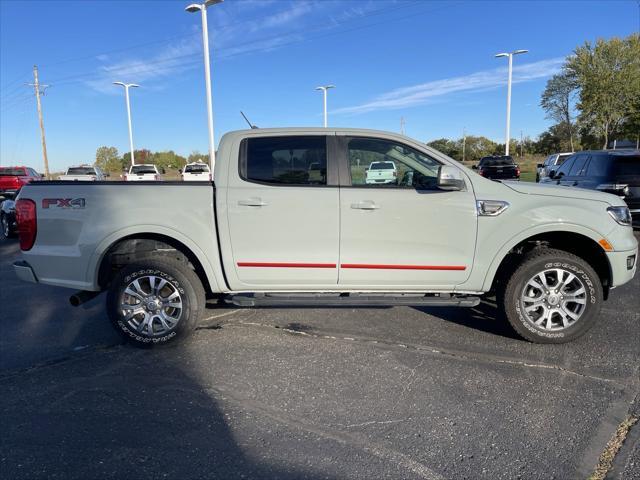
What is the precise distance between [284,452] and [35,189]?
331 cm

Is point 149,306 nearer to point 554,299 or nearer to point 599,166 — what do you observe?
point 554,299

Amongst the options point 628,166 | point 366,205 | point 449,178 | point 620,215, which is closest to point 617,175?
point 628,166

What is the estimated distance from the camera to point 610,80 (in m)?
34.7

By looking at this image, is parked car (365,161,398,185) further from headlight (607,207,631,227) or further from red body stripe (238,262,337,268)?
headlight (607,207,631,227)

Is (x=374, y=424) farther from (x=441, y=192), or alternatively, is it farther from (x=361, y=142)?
(x=361, y=142)

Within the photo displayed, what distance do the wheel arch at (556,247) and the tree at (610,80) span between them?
38056 millimetres

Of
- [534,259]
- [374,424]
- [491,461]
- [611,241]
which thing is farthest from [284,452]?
[611,241]

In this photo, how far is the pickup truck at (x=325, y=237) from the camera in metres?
4.09

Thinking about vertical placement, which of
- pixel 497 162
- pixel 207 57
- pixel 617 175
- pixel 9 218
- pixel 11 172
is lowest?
pixel 9 218

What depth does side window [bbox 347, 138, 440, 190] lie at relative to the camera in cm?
418

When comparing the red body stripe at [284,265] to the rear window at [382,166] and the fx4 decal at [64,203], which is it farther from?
the fx4 decal at [64,203]

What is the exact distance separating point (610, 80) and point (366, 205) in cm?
3956

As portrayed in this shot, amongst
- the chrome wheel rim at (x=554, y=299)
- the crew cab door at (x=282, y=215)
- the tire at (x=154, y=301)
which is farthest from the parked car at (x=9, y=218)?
the chrome wheel rim at (x=554, y=299)

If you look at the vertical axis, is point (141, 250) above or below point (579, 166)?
below
